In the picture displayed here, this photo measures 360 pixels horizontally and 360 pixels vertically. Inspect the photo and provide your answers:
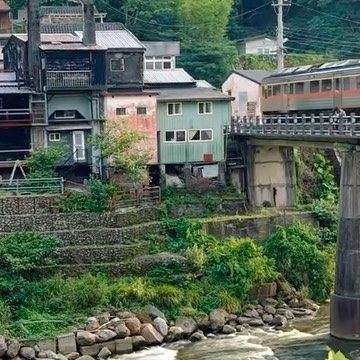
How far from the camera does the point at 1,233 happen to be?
1423 inches

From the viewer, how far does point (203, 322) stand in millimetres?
33406

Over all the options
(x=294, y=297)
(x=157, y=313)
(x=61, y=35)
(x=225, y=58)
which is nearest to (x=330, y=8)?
(x=225, y=58)

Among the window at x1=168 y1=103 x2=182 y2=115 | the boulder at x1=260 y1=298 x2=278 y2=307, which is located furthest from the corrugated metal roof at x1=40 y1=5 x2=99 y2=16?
the boulder at x1=260 y1=298 x2=278 y2=307

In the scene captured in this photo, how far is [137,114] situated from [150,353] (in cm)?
1513

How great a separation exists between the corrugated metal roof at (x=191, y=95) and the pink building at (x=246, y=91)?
533cm

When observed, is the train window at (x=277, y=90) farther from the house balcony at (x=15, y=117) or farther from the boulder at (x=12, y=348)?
the boulder at (x=12, y=348)

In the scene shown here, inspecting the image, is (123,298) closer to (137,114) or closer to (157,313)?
(157,313)

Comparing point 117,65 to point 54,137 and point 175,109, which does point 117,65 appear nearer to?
point 175,109

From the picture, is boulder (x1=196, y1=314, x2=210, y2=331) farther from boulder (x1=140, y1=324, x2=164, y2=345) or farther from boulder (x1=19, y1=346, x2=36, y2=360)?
boulder (x1=19, y1=346, x2=36, y2=360)

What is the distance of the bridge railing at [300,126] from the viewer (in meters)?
33.9

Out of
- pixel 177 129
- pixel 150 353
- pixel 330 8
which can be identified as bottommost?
pixel 150 353

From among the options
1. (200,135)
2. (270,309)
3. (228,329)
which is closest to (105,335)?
(228,329)

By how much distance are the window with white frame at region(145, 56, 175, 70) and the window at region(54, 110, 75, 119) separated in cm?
888

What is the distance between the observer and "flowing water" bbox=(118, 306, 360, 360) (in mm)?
30250
